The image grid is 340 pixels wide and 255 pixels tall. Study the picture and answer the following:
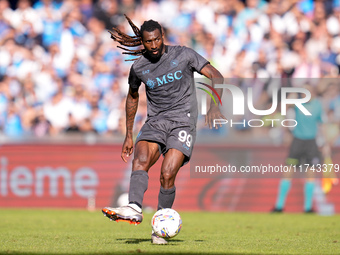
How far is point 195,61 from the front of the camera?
7184mm

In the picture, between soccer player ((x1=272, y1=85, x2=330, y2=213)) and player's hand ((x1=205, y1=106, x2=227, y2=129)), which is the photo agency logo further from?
player's hand ((x1=205, y1=106, x2=227, y2=129))

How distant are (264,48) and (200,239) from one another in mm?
8906

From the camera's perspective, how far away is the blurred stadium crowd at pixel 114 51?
14984 mm

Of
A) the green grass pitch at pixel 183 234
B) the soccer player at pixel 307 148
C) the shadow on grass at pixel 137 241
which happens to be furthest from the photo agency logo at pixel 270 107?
the shadow on grass at pixel 137 241

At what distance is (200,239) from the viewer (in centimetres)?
783

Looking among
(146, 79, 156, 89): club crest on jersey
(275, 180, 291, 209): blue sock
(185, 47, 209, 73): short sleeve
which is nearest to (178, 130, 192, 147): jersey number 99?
(146, 79, 156, 89): club crest on jersey

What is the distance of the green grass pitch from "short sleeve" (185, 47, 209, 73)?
2.02 meters

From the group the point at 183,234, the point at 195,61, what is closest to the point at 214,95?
the point at 195,61

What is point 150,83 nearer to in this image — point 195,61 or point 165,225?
point 195,61

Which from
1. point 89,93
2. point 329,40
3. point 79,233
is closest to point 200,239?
point 79,233

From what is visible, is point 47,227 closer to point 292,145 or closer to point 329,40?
point 292,145

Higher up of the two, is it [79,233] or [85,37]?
[85,37]

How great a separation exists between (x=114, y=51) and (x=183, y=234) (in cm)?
875

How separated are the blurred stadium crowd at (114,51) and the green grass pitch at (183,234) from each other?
2867 mm
